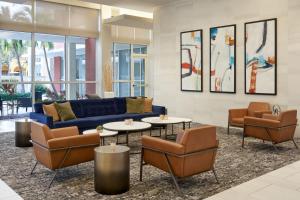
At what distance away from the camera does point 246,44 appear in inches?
315

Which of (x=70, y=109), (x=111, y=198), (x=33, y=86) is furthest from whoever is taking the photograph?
(x=33, y=86)

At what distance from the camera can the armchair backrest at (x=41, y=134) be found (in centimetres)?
407

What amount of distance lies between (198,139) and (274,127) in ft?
8.27

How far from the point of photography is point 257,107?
25.1 feet

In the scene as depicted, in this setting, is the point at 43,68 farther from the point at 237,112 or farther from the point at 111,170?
the point at 111,170

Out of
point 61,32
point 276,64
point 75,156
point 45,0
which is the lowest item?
point 75,156

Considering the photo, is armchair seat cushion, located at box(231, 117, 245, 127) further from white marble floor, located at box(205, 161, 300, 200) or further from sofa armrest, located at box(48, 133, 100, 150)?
Answer: sofa armrest, located at box(48, 133, 100, 150)

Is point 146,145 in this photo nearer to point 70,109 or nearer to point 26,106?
point 70,109

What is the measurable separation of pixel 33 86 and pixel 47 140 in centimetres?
664

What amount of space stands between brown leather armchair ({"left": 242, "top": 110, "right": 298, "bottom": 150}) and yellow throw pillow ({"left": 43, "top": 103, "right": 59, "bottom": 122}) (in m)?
4.10

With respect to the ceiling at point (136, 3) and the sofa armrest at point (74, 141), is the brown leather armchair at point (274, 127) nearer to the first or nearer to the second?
the sofa armrest at point (74, 141)

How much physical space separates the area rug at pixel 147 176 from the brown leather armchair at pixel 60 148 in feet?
0.92

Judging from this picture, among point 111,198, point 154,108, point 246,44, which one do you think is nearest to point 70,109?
point 154,108

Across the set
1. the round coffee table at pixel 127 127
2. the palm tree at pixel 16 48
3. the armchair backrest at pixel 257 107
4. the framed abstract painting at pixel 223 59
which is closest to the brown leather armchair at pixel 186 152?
the round coffee table at pixel 127 127
